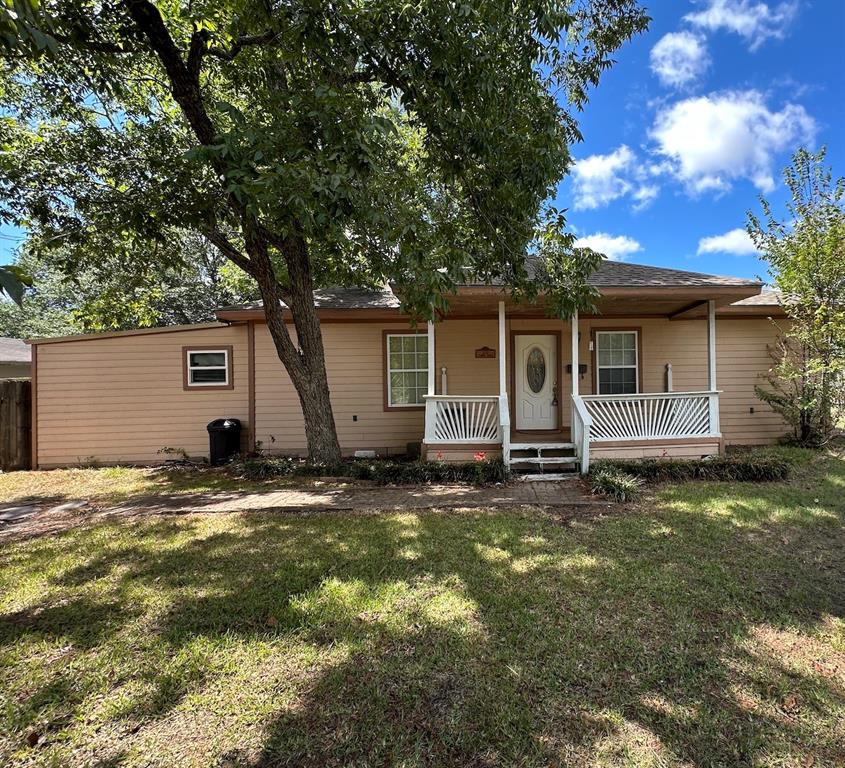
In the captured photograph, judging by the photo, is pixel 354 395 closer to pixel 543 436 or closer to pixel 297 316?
pixel 297 316

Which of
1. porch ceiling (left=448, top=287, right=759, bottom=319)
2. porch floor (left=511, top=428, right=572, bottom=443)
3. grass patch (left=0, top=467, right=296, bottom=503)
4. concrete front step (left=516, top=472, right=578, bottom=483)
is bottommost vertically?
grass patch (left=0, top=467, right=296, bottom=503)

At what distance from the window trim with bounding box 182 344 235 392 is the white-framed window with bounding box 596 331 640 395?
25.8 ft

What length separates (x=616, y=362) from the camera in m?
9.02

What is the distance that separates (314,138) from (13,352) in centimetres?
2070

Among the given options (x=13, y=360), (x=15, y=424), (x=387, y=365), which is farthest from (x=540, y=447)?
(x=13, y=360)

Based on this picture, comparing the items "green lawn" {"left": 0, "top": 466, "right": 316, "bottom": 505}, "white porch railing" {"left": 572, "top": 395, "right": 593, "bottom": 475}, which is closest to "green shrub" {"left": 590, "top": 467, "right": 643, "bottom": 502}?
"white porch railing" {"left": 572, "top": 395, "right": 593, "bottom": 475}

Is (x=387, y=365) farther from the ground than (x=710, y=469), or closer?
farther from the ground

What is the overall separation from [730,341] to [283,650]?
10.1m

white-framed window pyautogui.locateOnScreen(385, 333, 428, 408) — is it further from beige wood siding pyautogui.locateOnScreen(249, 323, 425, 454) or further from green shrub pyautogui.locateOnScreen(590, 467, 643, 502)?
green shrub pyautogui.locateOnScreen(590, 467, 643, 502)

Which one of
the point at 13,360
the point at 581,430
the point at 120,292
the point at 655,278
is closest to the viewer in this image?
the point at 581,430

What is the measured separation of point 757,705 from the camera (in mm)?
1997

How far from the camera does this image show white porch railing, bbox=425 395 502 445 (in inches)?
277

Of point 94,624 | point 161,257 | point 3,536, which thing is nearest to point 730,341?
point 94,624

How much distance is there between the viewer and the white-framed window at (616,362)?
9.01 meters
